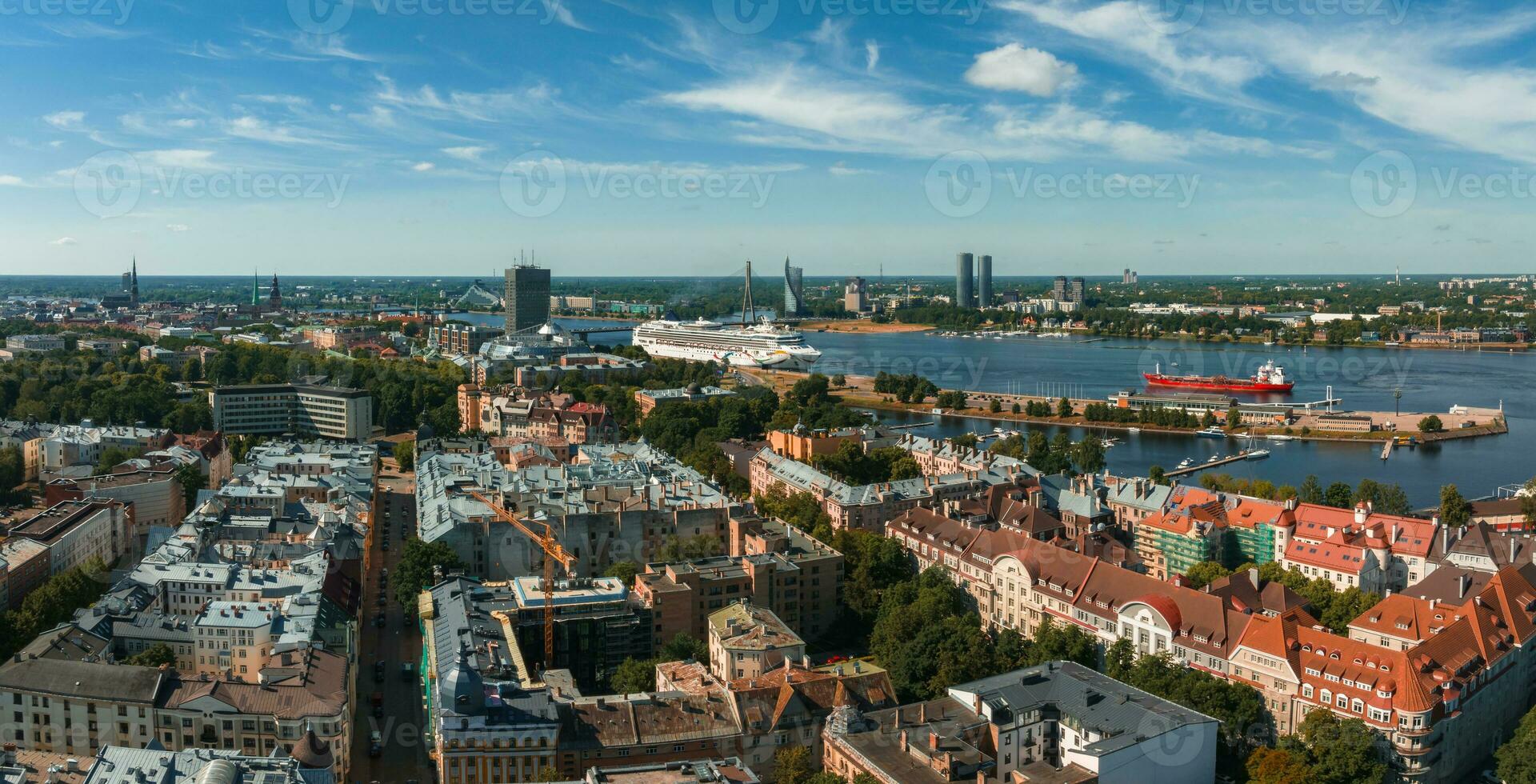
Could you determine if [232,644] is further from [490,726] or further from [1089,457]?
[1089,457]

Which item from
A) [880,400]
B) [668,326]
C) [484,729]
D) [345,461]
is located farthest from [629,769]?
[668,326]

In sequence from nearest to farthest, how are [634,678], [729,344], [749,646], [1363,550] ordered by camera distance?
1. [749,646]
2. [634,678]
3. [1363,550]
4. [729,344]

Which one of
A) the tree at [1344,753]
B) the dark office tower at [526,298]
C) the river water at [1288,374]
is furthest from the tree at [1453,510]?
the dark office tower at [526,298]

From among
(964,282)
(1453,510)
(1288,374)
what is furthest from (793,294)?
(1453,510)

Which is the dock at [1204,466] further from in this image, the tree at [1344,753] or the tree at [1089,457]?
the tree at [1344,753]

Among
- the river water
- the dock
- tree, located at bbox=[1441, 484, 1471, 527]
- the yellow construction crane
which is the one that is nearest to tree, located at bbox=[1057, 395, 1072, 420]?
the river water

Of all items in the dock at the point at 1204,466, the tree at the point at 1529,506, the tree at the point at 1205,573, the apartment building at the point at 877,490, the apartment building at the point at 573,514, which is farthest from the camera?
the dock at the point at 1204,466

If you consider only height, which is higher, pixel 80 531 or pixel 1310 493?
pixel 80 531

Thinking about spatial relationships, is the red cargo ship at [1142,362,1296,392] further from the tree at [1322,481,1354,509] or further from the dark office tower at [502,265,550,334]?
the dark office tower at [502,265,550,334]
